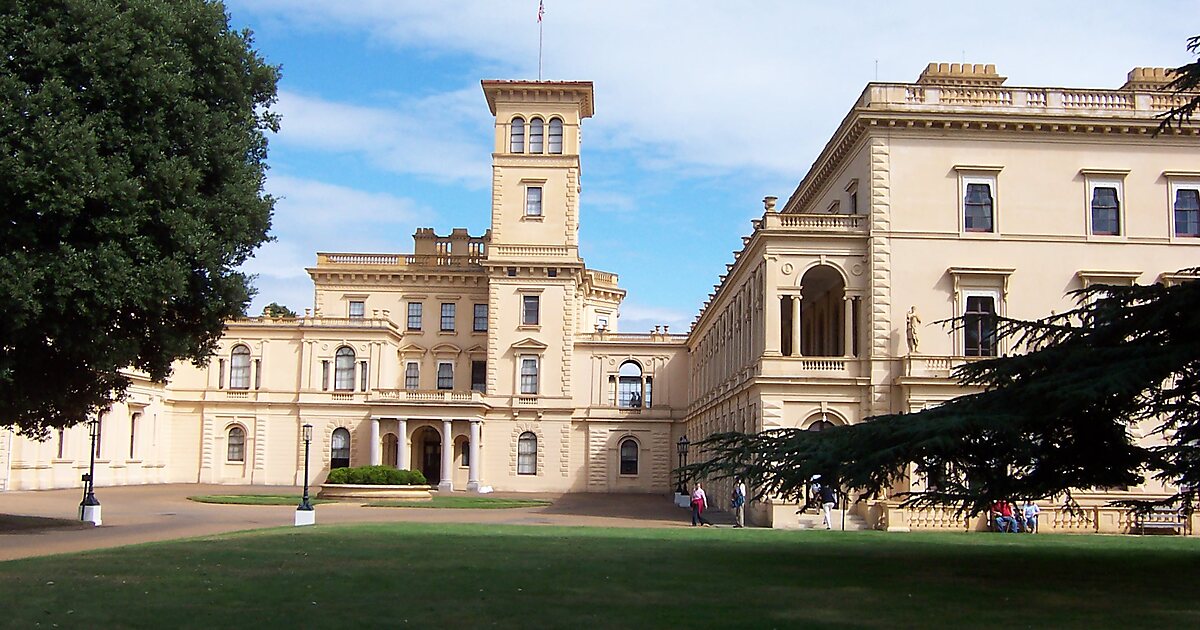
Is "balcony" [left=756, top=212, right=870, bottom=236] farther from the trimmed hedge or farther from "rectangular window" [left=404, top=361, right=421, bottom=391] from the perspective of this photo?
"rectangular window" [left=404, top=361, right=421, bottom=391]

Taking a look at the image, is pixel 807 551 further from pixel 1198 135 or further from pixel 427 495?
pixel 427 495

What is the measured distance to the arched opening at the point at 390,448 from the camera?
66.4m

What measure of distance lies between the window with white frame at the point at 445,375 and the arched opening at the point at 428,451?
348 centimetres

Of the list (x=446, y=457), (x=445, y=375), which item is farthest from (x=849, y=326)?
(x=445, y=375)

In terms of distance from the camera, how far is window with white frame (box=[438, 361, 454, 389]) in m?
71.6

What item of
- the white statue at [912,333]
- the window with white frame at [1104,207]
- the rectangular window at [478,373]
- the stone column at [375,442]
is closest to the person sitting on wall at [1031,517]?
the white statue at [912,333]

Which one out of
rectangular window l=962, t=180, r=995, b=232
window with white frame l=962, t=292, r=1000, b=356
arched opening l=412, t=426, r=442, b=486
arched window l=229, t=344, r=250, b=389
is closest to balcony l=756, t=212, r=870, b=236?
rectangular window l=962, t=180, r=995, b=232

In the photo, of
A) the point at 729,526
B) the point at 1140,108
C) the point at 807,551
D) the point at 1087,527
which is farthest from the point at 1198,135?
the point at 807,551

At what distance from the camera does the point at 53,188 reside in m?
21.5

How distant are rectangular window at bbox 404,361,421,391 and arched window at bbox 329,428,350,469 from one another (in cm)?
640

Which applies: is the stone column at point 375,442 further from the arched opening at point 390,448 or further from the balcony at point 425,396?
the arched opening at point 390,448

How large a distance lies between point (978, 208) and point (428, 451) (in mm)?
39198

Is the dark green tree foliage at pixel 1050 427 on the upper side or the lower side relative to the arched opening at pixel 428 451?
upper

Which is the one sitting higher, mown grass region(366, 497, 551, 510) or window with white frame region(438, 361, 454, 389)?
window with white frame region(438, 361, 454, 389)
